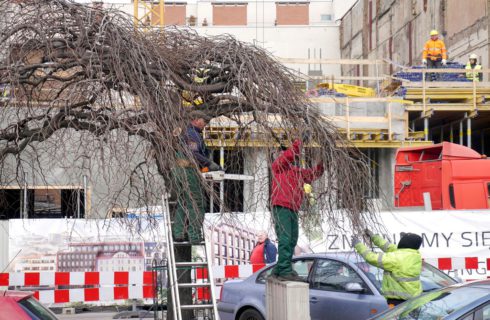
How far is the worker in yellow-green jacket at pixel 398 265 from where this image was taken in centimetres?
902

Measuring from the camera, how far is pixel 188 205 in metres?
8.12

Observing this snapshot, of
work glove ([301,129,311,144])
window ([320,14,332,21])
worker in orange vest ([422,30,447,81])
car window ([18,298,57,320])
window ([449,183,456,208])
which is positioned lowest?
car window ([18,298,57,320])

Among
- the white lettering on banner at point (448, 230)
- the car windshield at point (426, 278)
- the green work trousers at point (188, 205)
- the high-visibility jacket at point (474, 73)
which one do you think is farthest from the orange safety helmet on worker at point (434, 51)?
the green work trousers at point (188, 205)

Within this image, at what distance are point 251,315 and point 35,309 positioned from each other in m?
5.36

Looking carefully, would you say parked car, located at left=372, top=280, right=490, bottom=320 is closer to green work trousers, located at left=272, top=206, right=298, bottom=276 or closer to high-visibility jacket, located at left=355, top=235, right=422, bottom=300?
high-visibility jacket, located at left=355, top=235, right=422, bottom=300

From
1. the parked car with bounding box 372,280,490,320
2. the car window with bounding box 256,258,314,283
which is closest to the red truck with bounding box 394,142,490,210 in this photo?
the car window with bounding box 256,258,314,283

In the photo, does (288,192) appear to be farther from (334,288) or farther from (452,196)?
(452,196)

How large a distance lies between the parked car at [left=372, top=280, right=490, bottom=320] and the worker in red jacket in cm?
154

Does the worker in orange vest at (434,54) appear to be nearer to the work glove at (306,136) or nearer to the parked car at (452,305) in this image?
the work glove at (306,136)

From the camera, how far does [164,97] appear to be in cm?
776

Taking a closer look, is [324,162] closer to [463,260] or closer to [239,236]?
[463,260]

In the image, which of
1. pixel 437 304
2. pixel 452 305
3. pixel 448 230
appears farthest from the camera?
pixel 448 230

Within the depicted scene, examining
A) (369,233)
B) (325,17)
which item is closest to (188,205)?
(369,233)

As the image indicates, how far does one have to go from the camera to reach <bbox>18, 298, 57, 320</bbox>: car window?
610 cm
